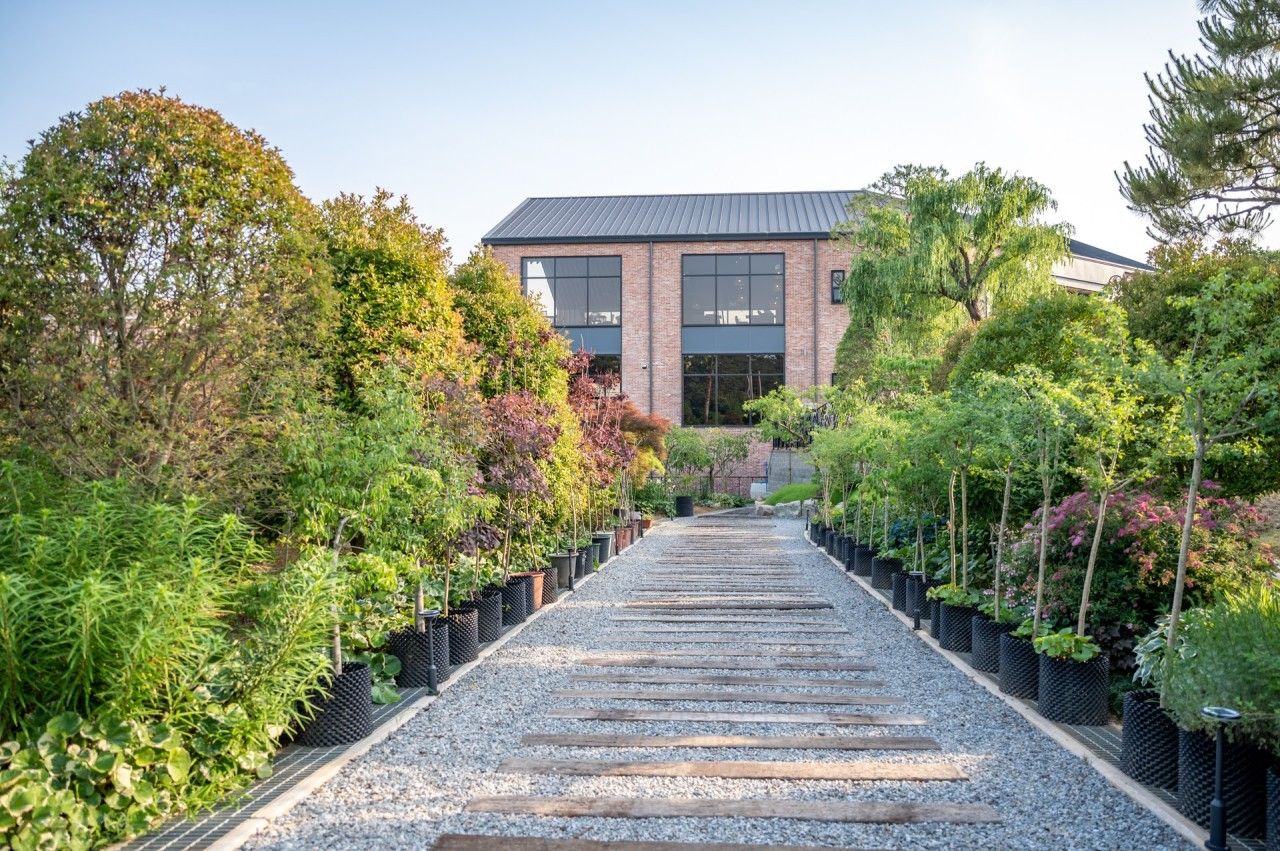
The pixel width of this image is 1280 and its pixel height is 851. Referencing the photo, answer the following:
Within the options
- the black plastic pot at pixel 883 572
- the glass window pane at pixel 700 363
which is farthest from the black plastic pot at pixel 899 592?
the glass window pane at pixel 700 363

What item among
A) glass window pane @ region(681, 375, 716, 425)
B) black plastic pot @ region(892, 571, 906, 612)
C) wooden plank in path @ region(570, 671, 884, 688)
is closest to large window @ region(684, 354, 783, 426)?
glass window pane @ region(681, 375, 716, 425)

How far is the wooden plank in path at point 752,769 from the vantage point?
4.27 meters

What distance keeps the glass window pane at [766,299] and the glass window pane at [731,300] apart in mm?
285

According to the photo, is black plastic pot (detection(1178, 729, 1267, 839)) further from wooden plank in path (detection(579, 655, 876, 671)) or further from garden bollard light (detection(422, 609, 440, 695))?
garden bollard light (detection(422, 609, 440, 695))

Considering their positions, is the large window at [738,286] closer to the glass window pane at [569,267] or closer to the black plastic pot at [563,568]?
the glass window pane at [569,267]

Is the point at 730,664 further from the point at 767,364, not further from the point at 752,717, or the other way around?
the point at 767,364


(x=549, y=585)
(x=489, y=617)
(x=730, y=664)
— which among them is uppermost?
(x=489, y=617)

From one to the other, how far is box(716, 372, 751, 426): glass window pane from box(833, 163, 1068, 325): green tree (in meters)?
11.9

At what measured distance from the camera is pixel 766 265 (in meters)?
29.5

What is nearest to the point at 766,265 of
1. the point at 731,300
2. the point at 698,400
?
the point at 731,300

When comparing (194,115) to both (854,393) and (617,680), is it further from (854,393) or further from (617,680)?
(854,393)

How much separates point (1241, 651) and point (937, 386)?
31.0 feet

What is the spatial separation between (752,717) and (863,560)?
7.46m

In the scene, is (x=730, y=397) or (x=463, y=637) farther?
(x=730, y=397)
